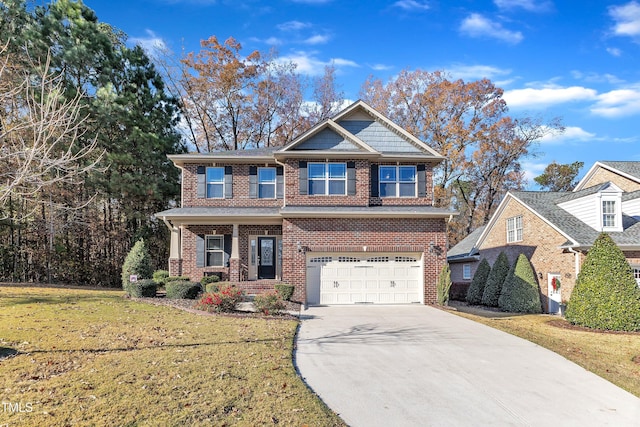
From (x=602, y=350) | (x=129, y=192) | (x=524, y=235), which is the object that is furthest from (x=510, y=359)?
(x=129, y=192)

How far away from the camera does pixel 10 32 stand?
2280 centimetres

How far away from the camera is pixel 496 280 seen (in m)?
20.6

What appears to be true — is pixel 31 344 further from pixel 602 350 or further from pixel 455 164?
pixel 455 164

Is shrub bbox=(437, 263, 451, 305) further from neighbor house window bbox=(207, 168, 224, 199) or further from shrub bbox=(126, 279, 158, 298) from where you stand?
shrub bbox=(126, 279, 158, 298)

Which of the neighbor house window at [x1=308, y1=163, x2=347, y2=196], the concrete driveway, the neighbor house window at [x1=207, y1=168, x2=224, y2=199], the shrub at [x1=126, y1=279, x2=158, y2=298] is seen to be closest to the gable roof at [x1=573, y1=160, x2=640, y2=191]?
the neighbor house window at [x1=308, y1=163, x2=347, y2=196]

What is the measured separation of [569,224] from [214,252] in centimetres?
1558

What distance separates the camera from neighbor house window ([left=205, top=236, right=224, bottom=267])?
63.9ft

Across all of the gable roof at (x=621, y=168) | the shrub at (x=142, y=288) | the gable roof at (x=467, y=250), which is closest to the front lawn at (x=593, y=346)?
the gable roof at (x=621, y=168)

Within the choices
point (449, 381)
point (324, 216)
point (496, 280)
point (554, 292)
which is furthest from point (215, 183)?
point (554, 292)

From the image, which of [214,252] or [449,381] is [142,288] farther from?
[449,381]

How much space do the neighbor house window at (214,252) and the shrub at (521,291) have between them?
1280 cm

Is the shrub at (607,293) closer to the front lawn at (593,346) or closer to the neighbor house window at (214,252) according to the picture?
the front lawn at (593,346)

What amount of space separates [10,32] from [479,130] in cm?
2936

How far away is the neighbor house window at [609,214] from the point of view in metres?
18.3
